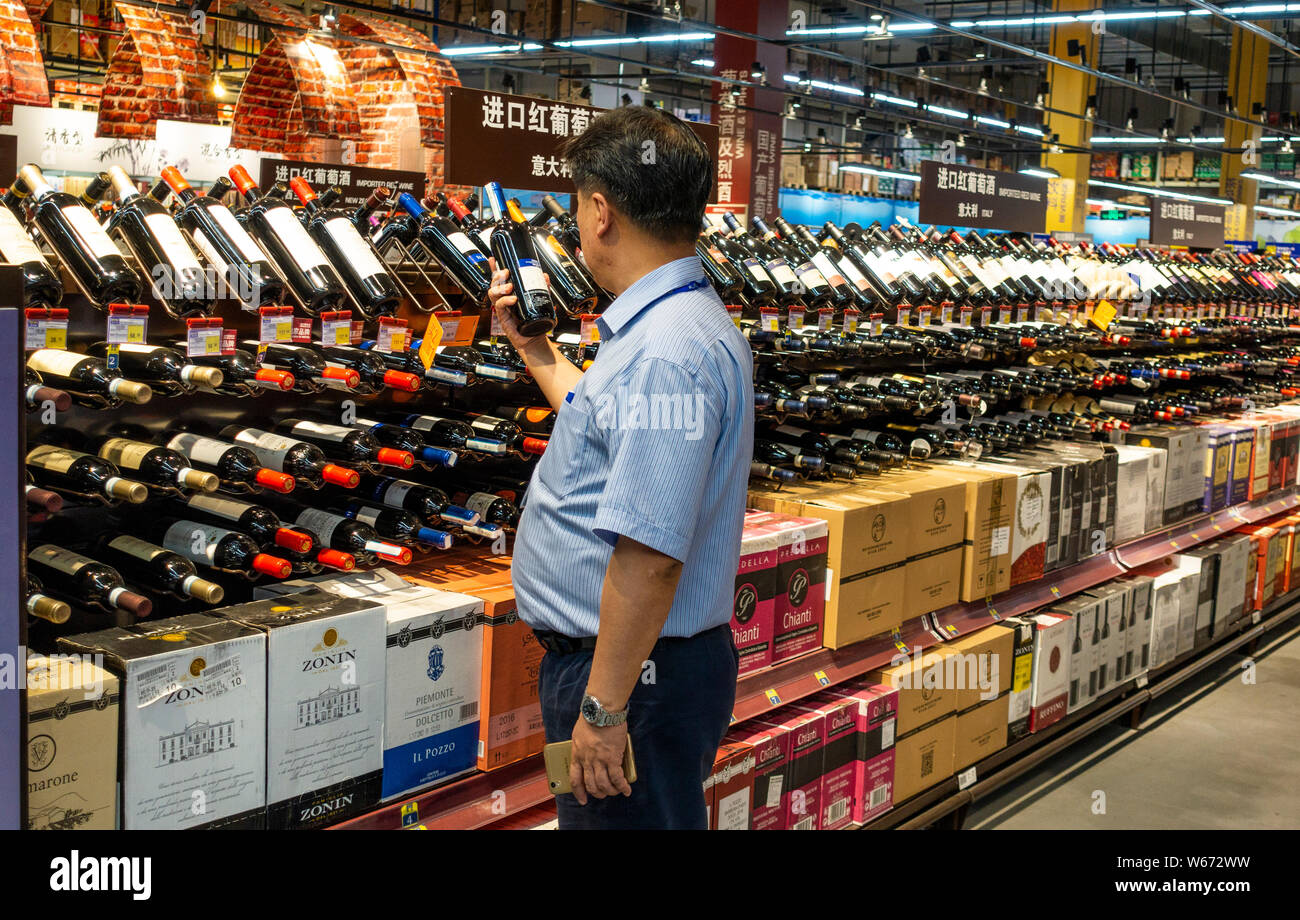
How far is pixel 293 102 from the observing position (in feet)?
28.2

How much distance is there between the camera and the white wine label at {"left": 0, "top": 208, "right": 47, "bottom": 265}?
6.94ft

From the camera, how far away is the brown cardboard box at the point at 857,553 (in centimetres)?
364

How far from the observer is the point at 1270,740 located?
17.7 ft

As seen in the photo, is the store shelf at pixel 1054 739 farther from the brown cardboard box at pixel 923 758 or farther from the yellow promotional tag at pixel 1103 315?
the yellow promotional tag at pixel 1103 315

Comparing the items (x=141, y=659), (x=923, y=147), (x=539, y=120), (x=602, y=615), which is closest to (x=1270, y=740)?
(x=539, y=120)

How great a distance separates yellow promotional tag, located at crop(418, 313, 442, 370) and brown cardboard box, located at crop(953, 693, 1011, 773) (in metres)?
2.52

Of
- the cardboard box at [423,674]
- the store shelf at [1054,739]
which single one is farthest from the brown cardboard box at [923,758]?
the cardboard box at [423,674]

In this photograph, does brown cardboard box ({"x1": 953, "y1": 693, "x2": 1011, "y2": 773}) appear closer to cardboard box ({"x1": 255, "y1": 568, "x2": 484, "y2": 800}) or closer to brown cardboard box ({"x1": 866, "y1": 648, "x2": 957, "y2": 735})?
brown cardboard box ({"x1": 866, "y1": 648, "x2": 957, "y2": 735})

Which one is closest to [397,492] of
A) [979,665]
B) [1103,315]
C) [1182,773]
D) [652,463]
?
[652,463]

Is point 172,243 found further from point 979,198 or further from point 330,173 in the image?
point 979,198

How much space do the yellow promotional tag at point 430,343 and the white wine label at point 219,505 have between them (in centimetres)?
53

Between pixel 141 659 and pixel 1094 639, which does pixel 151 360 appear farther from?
pixel 1094 639

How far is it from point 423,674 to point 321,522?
406 millimetres

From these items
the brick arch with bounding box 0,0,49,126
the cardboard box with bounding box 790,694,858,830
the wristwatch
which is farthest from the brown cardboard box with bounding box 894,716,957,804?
the brick arch with bounding box 0,0,49,126
